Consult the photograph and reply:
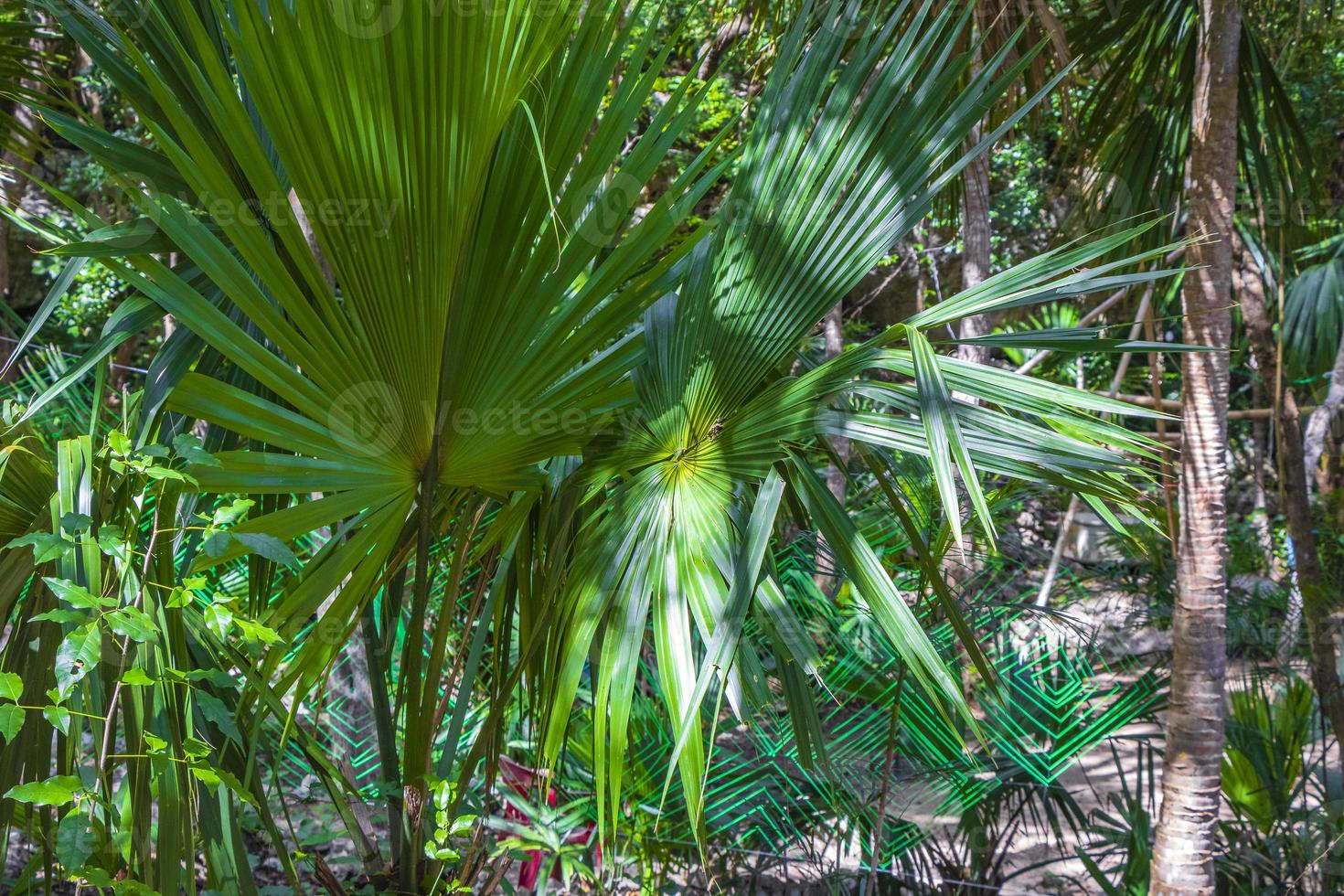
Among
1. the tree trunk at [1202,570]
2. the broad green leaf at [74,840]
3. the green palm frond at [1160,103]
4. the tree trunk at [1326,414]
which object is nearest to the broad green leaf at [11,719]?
the broad green leaf at [74,840]

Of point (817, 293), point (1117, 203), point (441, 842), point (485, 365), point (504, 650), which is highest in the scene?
point (1117, 203)

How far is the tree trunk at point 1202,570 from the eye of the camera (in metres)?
2.20

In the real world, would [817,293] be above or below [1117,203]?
below

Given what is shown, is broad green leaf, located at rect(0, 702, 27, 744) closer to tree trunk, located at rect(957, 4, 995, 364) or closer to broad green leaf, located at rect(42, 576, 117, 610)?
broad green leaf, located at rect(42, 576, 117, 610)

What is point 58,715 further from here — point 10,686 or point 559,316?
point 559,316

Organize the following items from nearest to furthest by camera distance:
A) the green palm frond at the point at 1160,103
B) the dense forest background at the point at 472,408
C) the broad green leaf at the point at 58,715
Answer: the broad green leaf at the point at 58,715, the dense forest background at the point at 472,408, the green palm frond at the point at 1160,103

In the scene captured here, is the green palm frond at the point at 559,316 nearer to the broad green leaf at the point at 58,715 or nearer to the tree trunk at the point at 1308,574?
the broad green leaf at the point at 58,715

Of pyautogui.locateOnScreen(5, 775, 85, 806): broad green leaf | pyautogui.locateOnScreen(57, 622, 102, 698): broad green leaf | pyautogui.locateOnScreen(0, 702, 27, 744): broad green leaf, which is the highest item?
pyautogui.locateOnScreen(57, 622, 102, 698): broad green leaf

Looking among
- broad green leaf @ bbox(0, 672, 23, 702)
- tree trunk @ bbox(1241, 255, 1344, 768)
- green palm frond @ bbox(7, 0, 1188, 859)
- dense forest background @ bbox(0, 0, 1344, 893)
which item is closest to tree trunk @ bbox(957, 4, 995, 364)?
tree trunk @ bbox(1241, 255, 1344, 768)

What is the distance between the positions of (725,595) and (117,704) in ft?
2.36

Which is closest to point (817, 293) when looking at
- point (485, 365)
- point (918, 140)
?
point (918, 140)

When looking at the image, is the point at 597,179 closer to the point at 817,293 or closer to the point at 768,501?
the point at 817,293

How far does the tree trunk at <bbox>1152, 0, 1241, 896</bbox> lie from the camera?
7.22ft

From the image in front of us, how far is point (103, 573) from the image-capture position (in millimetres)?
1305
